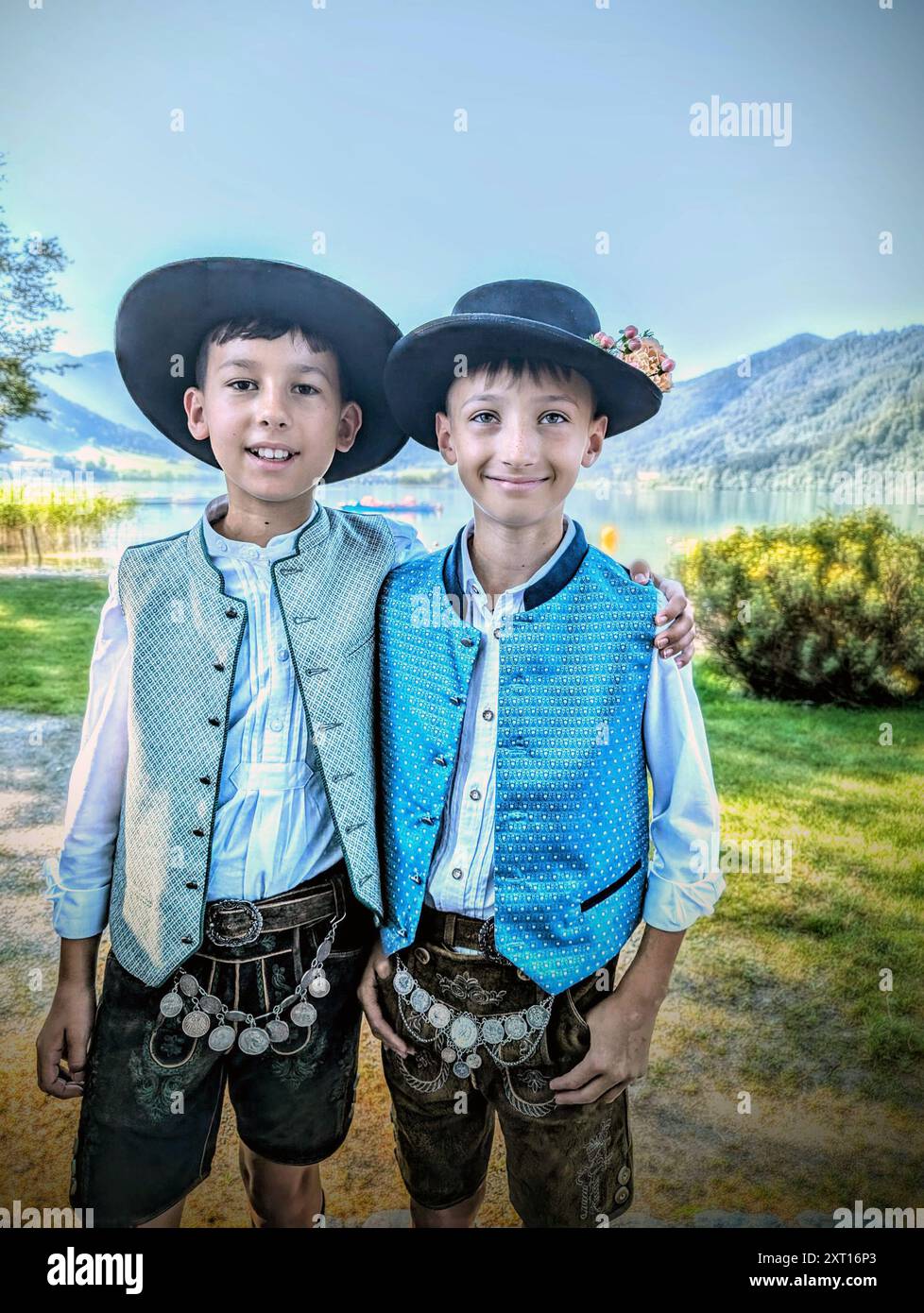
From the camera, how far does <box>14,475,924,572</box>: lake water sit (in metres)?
2.55

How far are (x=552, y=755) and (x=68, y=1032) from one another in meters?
0.96

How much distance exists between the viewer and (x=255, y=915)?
1.48 m

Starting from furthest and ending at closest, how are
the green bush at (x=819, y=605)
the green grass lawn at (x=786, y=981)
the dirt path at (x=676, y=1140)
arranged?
the green bush at (x=819, y=605), the green grass lawn at (x=786, y=981), the dirt path at (x=676, y=1140)

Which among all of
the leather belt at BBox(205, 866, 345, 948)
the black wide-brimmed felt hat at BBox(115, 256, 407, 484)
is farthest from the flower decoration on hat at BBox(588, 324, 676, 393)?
the leather belt at BBox(205, 866, 345, 948)

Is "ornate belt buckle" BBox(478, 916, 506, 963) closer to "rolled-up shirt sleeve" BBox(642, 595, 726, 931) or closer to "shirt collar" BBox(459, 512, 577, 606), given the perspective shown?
"rolled-up shirt sleeve" BBox(642, 595, 726, 931)

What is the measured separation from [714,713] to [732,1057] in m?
1.63

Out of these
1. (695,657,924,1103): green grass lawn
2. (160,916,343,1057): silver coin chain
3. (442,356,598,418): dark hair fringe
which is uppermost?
(442,356,598,418): dark hair fringe

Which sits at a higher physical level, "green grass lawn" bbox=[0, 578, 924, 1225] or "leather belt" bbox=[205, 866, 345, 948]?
"leather belt" bbox=[205, 866, 345, 948]

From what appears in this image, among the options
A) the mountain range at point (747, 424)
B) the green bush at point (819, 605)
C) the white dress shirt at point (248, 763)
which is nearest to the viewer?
the white dress shirt at point (248, 763)

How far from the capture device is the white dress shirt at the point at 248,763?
1.49 meters

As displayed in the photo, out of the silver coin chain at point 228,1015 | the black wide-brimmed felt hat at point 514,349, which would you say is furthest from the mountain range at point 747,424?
the silver coin chain at point 228,1015

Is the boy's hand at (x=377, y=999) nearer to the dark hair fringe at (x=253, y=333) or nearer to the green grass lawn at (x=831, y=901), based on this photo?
the dark hair fringe at (x=253, y=333)

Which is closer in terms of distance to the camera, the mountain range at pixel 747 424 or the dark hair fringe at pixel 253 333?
the dark hair fringe at pixel 253 333

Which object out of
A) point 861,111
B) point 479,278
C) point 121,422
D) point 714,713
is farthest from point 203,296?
point 714,713
